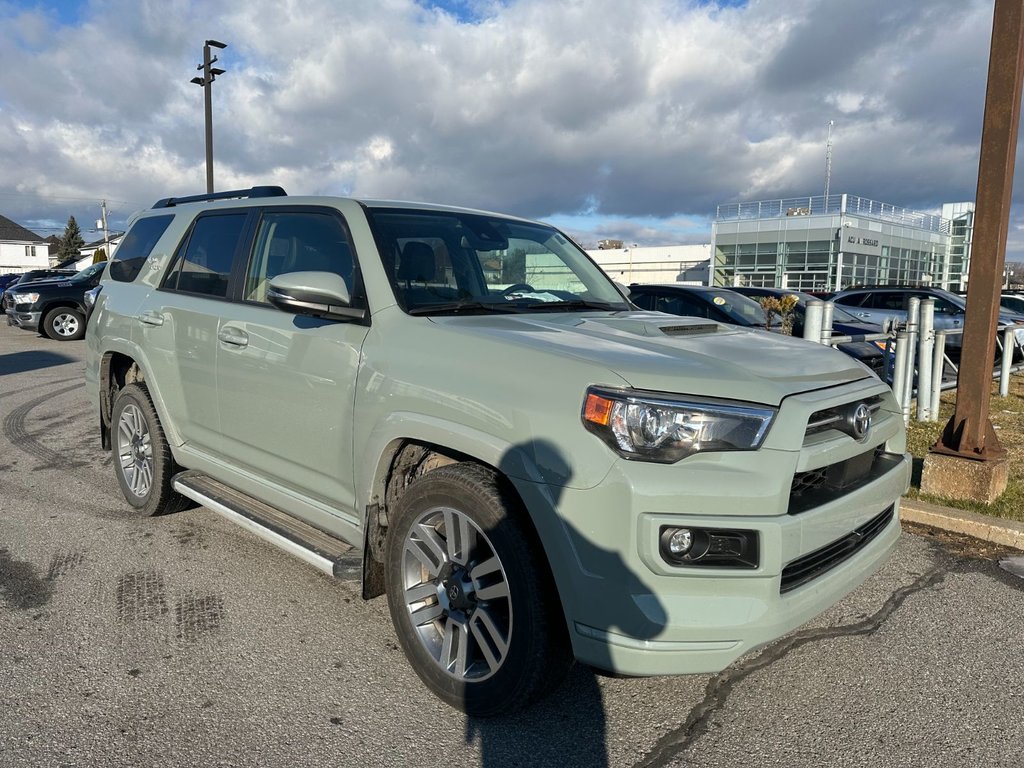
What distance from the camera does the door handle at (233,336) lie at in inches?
150

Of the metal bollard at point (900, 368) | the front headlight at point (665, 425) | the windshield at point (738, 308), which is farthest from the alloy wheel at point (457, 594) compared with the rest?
the windshield at point (738, 308)

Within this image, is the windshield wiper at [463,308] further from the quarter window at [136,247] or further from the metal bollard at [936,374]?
the metal bollard at [936,374]

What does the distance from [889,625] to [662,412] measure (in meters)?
2.04

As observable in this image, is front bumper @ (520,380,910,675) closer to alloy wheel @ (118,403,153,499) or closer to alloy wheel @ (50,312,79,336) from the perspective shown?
alloy wheel @ (118,403,153,499)

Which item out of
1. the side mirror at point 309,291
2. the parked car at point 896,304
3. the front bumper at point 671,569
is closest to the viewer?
the front bumper at point 671,569

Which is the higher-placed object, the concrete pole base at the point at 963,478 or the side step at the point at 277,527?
the side step at the point at 277,527

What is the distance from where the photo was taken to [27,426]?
7824 mm

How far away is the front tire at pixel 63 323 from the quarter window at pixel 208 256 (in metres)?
14.7

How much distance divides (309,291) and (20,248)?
4009 inches

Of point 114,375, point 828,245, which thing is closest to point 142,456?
point 114,375

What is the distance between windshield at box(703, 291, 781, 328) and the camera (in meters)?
10.0

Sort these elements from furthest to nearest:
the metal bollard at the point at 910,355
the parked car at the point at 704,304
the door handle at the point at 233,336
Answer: the parked car at the point at 704,304
the metal bollard at the point at 910,355
the door handle at the point at 233,336

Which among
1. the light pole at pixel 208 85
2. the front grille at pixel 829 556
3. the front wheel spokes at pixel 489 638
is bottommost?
the front wheel spokes at pixel 489 638

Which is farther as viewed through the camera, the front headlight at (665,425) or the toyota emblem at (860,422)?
the toyota emblem at (860,422)
